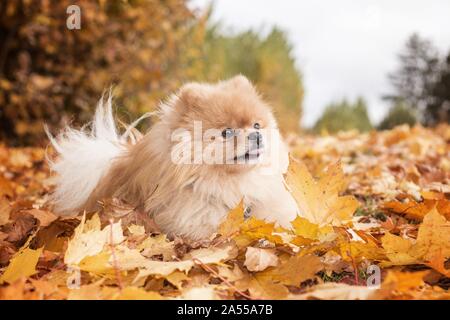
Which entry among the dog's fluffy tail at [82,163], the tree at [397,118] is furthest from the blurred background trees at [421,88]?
the dog's fluffy tail at [82,163]

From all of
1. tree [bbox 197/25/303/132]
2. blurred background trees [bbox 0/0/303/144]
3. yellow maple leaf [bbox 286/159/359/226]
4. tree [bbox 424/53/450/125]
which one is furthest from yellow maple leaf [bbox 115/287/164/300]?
tree [bbox 197/25/303/132]

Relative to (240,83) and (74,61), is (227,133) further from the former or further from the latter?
(74,61)

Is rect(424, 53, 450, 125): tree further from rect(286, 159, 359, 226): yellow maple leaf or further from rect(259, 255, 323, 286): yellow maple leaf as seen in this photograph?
rect(259, 255, 323, 286): yellow maple leaf

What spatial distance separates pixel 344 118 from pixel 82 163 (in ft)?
37.4

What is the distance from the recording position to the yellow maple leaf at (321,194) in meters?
2.02

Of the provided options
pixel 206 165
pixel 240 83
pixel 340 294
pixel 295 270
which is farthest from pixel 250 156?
pixel 340 294

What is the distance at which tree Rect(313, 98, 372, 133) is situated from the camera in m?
13.5

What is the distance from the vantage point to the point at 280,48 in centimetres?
1573

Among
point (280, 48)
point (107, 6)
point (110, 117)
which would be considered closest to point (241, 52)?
point (280, 48)

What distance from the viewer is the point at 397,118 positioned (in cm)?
1054

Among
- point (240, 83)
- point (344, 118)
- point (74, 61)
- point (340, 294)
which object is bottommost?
point (340, 294)
